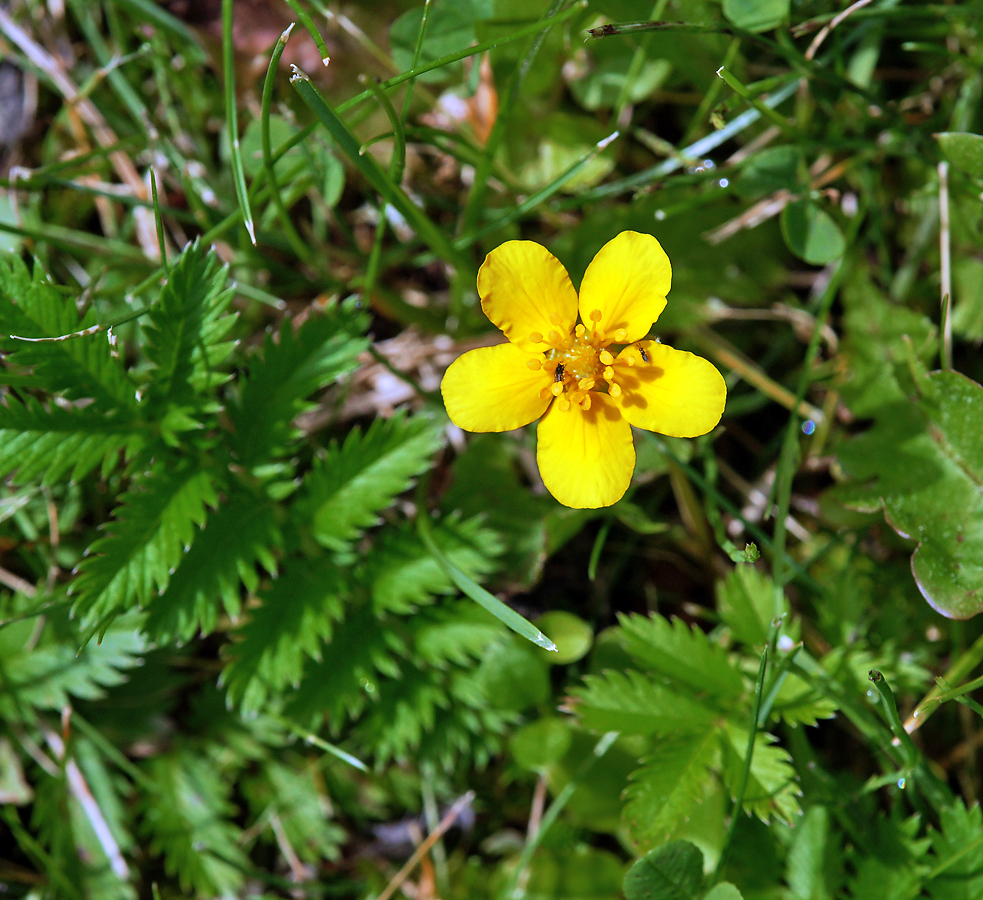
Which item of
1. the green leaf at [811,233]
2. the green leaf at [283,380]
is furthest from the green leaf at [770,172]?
the green leaf at [283,380]

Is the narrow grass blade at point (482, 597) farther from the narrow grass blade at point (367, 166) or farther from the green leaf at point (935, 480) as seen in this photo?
the green leaf at point (935, 480)

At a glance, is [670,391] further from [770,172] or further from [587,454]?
[770,172]

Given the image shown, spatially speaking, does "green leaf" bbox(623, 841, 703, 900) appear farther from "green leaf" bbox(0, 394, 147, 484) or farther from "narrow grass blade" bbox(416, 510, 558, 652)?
"green leaf" bbox(0, 394, 147, 484)

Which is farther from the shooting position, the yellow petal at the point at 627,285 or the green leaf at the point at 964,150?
the green leaf at the point at 964,150

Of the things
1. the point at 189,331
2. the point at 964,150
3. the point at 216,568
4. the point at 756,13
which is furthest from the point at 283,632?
the point at 964,150

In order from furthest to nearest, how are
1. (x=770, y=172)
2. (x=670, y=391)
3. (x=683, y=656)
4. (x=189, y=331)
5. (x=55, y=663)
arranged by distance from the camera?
(x=55, y=663), (x=770, y=172), (x=683, y=656), (x=189, y=331), (x=670, y=391)

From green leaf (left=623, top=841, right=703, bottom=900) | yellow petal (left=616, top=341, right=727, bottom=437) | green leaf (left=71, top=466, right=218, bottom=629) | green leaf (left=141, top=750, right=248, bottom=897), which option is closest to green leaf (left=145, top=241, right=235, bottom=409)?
green leaf (left=71, top=466, right=218, bottom=629)
